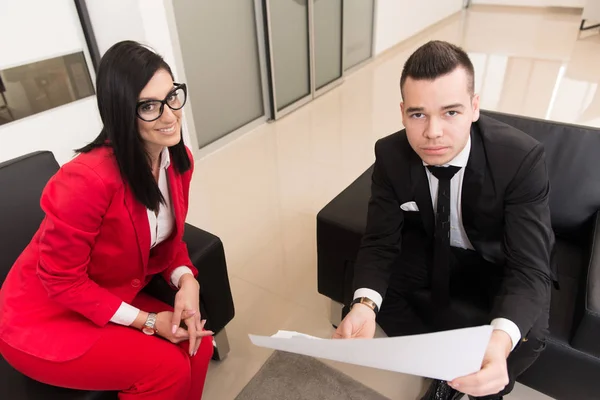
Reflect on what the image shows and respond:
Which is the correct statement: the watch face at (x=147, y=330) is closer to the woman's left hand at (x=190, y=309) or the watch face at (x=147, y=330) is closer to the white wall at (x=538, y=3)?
the woman's left hand at (x=190, y=309)

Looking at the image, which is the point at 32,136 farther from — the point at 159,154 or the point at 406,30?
the point at 406,30

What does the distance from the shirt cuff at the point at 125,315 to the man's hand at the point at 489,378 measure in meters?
0.85

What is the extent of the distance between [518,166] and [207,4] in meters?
2.46

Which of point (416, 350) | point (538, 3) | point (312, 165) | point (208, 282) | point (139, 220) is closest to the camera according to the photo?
point (416, 350)

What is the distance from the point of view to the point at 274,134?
360cm

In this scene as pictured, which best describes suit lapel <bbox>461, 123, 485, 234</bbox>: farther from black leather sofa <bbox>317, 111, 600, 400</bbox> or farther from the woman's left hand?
the woman's left hand

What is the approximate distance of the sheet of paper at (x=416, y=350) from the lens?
2.47 feet

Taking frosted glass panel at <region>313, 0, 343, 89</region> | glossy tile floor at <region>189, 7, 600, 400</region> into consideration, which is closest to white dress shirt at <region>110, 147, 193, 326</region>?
glossy tile floor at <region>189, 7, 600, 400</region>

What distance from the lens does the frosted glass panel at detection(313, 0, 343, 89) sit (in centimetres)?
402

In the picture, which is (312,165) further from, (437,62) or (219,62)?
(437,62)

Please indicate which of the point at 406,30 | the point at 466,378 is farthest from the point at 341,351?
the point at 406,30

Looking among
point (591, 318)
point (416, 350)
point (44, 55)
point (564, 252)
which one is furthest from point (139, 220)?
point (44, 55)

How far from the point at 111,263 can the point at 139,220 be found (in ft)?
A: 0.51

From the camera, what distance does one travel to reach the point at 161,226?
51.8 inches
